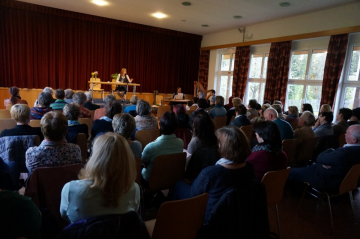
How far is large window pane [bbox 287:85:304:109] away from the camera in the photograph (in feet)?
25.6

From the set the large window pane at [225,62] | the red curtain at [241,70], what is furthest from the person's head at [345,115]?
the large window pane at [225,62]

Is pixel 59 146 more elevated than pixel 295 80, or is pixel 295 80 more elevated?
pixel 295 80

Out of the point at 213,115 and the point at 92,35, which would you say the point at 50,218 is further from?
the point at 92,35

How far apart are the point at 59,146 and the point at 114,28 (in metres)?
8.81

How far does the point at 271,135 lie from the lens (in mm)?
2131

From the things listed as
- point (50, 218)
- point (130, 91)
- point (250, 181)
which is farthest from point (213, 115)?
point (130, 91)

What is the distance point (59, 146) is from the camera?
186 centimetres

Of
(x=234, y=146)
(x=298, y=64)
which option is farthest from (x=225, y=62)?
(x=234, y=146)

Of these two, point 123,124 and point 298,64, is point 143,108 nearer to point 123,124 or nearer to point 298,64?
point 123,124

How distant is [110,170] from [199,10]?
7.16 m

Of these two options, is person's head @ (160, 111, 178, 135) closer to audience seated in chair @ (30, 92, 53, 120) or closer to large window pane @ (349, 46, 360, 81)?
audience seated in chair @ (30, 92, 53, 120)

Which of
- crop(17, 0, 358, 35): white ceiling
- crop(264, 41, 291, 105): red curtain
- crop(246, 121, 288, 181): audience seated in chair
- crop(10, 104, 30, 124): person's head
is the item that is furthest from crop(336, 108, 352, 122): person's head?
crop(10, 104, 30, 124): person's head

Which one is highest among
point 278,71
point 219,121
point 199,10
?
point 199,10

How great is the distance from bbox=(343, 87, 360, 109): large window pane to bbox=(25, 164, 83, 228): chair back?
24.3 ft
